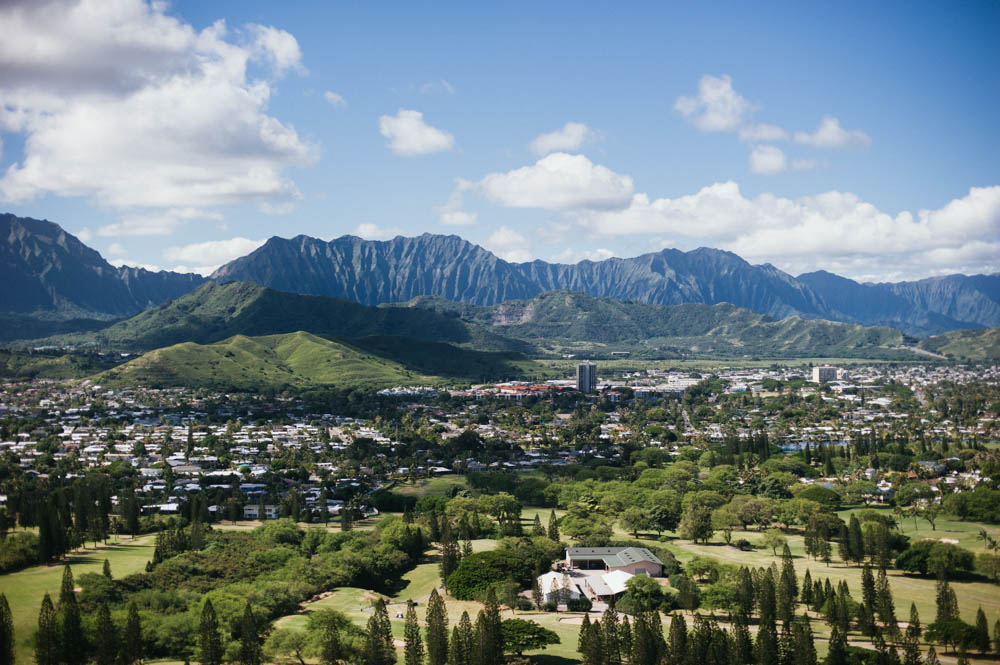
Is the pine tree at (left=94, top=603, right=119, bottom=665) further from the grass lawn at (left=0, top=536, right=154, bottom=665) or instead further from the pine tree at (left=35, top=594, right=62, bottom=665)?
the grass lawn at (left=0, top=536, right=154, bottom=665)

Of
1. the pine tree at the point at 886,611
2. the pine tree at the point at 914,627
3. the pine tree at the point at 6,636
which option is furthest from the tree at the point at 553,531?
the pine tree at the point at 6,636

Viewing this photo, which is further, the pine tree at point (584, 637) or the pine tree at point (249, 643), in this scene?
the pine tree at point (584, 637)

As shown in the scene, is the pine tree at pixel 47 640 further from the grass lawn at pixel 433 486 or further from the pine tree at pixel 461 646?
the grass lawn at pixel 433 486

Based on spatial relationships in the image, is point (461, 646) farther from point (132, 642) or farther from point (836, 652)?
point (836, 652)

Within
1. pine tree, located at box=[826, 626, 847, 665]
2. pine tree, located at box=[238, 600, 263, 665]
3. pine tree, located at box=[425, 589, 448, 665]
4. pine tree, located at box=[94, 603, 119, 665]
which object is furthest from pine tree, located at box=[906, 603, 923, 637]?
pine tree, located at box=[94, 603, 119, 665]

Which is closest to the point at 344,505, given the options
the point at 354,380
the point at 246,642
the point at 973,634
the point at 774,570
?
the point at 246,642

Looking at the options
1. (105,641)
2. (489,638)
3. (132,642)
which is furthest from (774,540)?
(105,641)
